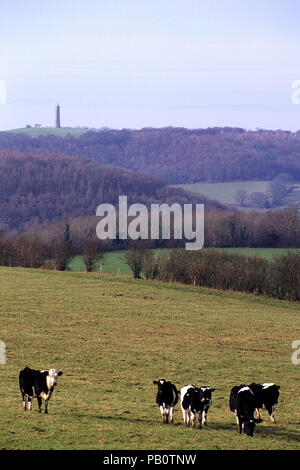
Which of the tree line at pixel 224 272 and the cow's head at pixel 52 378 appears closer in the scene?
the cow's head at pixel 52 378

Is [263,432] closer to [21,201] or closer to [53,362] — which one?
[53,362]

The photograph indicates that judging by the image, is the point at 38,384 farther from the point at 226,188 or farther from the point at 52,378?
the point at 226,188

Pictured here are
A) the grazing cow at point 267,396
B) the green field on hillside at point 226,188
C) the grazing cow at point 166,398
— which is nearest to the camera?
the grazing cow at point 166,398

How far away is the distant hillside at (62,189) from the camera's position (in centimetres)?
13988

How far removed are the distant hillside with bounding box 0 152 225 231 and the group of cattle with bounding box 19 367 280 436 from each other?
115m

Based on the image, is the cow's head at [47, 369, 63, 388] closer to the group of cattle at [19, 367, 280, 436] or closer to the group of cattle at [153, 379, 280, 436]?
the group of cattle at [19, 367, 280, 436]

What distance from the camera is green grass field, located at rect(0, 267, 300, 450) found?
1528 cm

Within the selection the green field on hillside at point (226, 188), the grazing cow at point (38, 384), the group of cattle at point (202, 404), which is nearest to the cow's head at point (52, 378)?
the grazing cow at point (38, 384)

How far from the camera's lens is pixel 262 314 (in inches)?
1713

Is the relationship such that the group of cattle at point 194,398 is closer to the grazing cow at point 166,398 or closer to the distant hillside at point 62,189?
the grazing cow at point 166,398

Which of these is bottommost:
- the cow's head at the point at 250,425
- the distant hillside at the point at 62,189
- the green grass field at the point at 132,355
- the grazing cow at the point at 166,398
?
the green grass field at the point at 132,355

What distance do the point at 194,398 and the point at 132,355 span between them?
11.2 metres

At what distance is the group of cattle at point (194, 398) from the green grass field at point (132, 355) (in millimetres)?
366

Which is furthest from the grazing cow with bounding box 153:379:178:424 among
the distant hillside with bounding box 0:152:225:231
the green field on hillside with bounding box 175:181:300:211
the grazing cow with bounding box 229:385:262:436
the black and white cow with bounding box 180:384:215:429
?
the green field on hillside with bounding box 175:181:300:211
